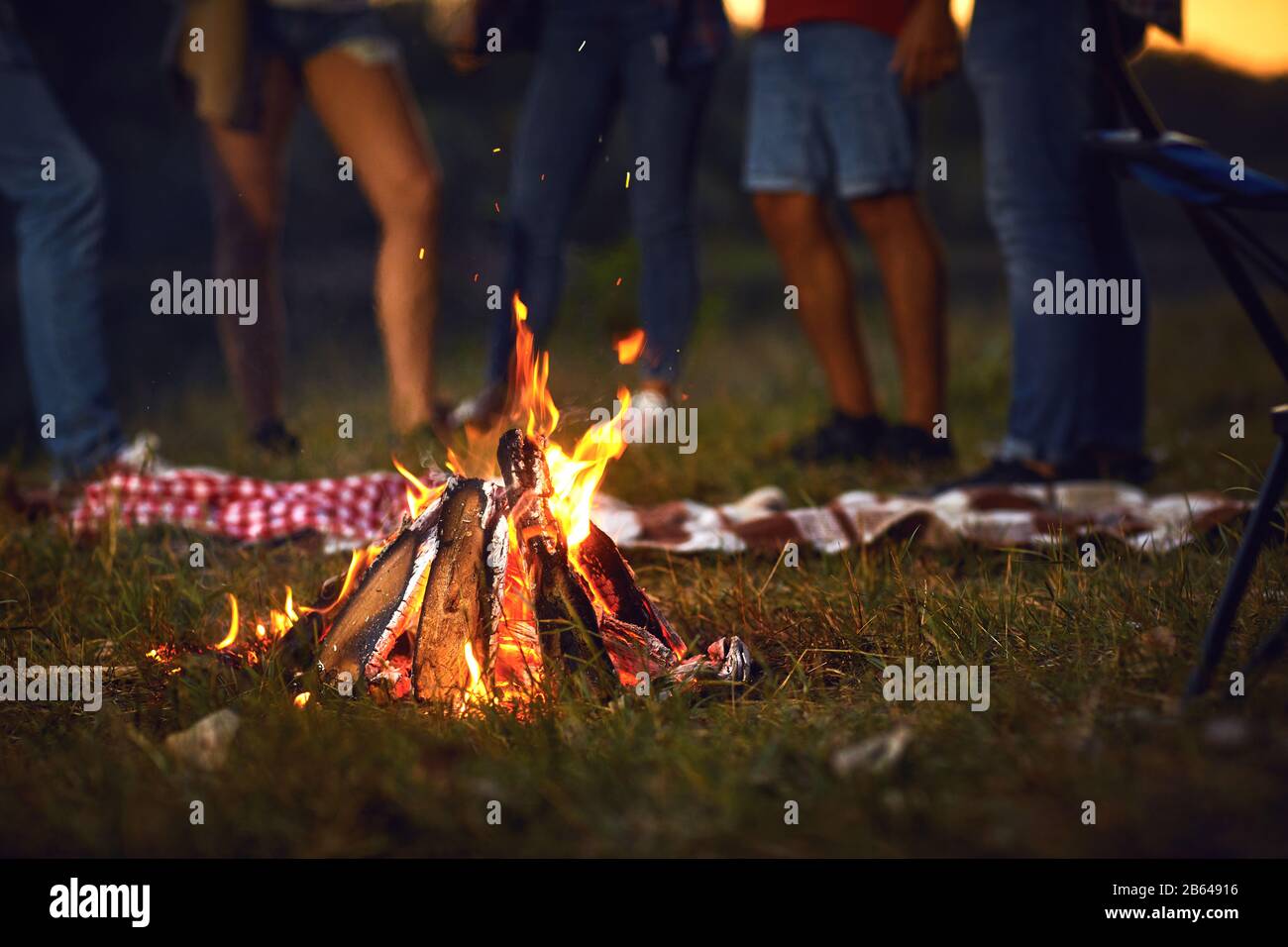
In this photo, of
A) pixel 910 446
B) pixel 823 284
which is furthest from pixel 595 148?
pixel 910 446

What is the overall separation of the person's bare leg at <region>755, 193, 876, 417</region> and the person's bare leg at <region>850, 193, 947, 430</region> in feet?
0.41

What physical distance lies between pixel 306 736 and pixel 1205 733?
1.13 m

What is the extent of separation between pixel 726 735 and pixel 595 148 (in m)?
2.57

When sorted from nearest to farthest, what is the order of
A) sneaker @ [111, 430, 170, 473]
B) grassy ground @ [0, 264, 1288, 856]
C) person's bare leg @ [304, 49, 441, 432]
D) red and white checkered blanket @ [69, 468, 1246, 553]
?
grassy ground @ [0, 264, 1288, 856] < red and white checkered blanket @ [69, 468, 1246, 553] < sneaker @ [111, 430, 170, 473] < person's bare leg @ [304, 49, 441, 432]

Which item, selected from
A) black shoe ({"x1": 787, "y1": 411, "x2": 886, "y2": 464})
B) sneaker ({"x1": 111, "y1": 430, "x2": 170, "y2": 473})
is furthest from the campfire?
black shoe ({"x1": 787, "y1": 411, "x2": 886, "y2": 464})

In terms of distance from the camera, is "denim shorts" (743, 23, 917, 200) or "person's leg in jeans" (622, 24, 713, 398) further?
"person's leg in jeans" (622, 24, 713, 398)

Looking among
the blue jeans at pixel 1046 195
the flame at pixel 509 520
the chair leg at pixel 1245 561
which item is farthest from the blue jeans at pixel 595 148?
the chair leg at pixel 1245 561

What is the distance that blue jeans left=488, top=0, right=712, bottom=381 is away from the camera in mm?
3914

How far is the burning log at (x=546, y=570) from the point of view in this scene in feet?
6.69

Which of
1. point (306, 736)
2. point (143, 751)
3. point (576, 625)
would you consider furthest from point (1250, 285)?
point (143, 751)

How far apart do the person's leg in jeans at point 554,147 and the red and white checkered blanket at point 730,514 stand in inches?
33.1

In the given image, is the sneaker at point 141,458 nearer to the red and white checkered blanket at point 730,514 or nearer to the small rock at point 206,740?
the red and white checkered blanket at point 730,514

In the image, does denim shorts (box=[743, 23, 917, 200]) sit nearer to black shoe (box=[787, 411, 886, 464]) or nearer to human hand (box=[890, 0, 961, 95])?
human hand (box=[890, 0, 961, 95])
